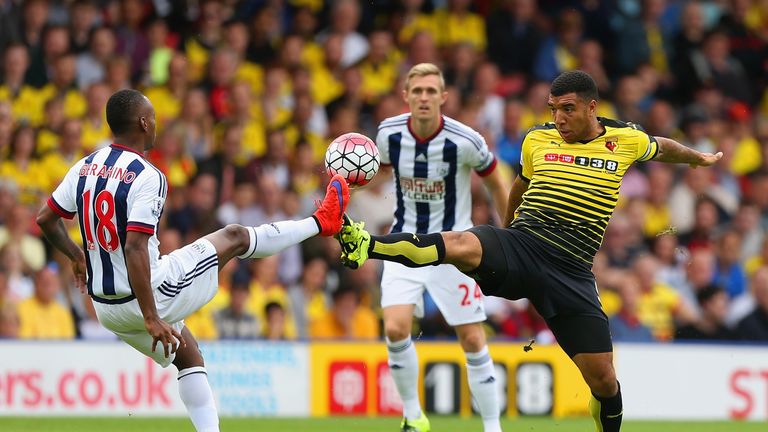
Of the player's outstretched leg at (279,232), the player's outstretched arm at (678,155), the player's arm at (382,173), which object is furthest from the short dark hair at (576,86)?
the player's arm at (382,173)

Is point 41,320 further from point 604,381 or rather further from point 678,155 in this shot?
point 678,155

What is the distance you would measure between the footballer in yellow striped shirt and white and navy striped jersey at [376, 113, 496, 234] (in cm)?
179

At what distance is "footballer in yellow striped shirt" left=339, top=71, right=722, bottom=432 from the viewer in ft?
26.3

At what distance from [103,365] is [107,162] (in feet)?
19.7

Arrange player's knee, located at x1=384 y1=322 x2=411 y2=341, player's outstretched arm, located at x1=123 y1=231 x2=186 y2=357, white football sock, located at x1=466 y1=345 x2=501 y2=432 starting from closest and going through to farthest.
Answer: player's outstretched arm, located at x1=123 y1=231 x2=186 y2=357, white football sock, located at x1=466 y1=345 x2=501 y2=432, player's knee, located at x1=384 y1=322 x2=411 y2=341

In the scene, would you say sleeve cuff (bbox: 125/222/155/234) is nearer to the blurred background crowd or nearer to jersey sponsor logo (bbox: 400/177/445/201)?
jersey sponsor logo (bbox: 400/177/445/201)

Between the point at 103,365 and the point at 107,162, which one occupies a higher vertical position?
the point at 107,162

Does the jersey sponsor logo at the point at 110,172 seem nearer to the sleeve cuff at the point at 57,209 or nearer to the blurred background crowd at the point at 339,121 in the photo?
the sleeve cuff at the point at 57,209

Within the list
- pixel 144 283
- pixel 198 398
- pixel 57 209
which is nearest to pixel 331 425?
pixel 198 398

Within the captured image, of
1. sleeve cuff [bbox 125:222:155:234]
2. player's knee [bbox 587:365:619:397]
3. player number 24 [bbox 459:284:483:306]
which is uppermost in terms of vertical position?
sleeve cuff [bbox 125:222:155:234]

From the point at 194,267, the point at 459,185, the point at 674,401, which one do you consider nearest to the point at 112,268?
the point at 194,267

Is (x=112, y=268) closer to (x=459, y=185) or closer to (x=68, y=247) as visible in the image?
(x=68, y=247)

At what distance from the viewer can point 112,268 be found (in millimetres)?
7809

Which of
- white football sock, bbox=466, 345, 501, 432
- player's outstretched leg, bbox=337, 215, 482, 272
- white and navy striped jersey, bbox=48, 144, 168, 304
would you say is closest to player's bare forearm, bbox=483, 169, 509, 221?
white football sock, bbox=466, 345, 501, 432
